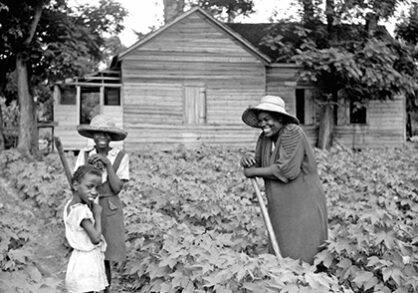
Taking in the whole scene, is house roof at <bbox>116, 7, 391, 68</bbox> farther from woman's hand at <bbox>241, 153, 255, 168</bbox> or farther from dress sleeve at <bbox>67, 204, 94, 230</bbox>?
dress sleeve at <bbox>67, 204, 94, 230</bbox>

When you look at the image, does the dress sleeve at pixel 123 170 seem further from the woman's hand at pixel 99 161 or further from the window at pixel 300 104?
the window at pixel 300 104

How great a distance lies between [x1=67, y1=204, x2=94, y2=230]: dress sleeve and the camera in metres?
4.65

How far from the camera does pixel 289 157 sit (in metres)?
4.64

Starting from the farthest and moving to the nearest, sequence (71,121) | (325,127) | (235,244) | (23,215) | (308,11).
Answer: (325,127), (308,11), (71,121), (23,215), (235,244)

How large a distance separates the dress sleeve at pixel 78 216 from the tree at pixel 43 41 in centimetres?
1504

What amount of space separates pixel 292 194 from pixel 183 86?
1753cm

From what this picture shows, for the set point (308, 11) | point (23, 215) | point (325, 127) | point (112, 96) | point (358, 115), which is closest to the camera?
point (23, 215)

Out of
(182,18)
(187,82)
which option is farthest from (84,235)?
(182,18)

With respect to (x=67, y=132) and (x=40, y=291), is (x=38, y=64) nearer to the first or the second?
(x=67, y=132)

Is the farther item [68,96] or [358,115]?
[68,96]

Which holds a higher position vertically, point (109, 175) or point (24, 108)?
point (24, 108)

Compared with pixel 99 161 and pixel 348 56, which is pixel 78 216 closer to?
pixel 99 161

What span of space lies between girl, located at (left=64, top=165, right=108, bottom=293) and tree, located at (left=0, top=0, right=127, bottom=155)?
1498 centimetres

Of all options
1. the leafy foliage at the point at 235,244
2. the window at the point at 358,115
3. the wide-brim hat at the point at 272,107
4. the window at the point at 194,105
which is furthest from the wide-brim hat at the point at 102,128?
A: the window at the point at 358,115
